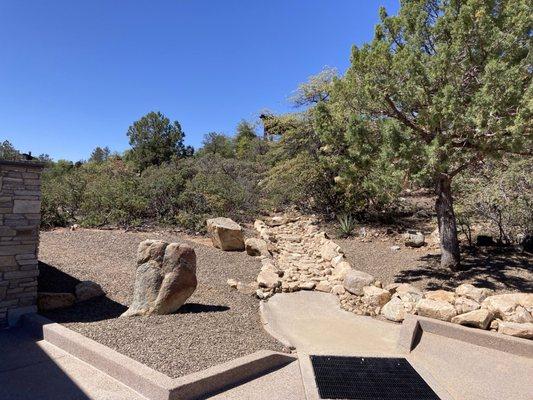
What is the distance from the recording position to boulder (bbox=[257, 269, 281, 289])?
24.1 feet

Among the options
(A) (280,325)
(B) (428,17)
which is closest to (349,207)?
(B) (428,17)

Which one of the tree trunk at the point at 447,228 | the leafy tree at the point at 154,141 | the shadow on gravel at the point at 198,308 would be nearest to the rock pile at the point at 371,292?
the shadow on gravel at the point at 198,308

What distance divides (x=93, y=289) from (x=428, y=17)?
24.1ft

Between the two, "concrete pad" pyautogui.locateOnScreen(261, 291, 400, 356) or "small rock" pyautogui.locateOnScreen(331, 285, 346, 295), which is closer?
"concrete pad" pyautogui.locateOnScreen(261, 291, 400, 356)

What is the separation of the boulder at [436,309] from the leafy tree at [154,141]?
24615mm

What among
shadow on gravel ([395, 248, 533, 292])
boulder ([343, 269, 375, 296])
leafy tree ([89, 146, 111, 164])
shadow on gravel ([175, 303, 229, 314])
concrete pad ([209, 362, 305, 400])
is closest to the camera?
concrete pad ([209, 362, 305, 400])

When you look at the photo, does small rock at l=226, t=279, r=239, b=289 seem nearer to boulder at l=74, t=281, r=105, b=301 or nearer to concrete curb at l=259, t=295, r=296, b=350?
concrete curb at l=259, t=295, r=296, b=350

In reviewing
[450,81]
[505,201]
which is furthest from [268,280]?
[505,201]

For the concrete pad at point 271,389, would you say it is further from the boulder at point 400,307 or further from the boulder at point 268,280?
the boulder at point 268,280

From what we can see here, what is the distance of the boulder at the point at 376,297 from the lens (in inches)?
260

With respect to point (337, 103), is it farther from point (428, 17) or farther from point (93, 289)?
point (93, 289)

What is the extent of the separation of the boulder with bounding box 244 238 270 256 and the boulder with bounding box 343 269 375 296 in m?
2.84

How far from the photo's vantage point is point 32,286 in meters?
5.35

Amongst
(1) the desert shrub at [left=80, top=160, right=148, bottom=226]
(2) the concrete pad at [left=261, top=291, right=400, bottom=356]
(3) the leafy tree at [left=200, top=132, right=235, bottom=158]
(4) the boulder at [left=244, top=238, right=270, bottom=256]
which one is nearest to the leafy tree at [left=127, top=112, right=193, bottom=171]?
(3) the leafy tree at [left=200, top=132, right=235, bottom=158]
